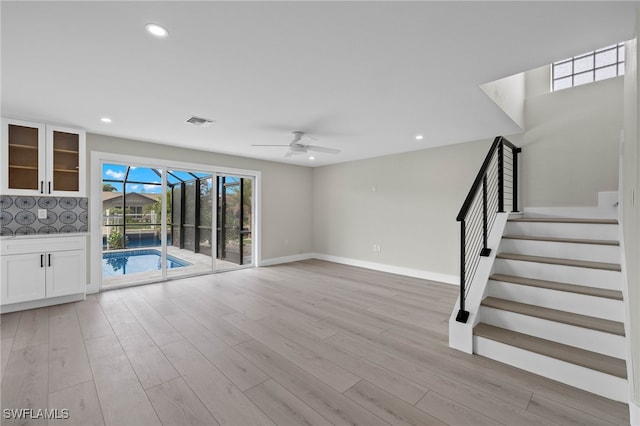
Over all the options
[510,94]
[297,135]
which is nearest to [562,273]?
[510,94]

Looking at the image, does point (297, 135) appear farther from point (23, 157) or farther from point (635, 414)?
point (635, 414)

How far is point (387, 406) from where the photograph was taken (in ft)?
5.80

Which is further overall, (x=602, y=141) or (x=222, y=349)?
(x=602, y=141)

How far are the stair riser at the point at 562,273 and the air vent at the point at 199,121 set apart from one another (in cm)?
380

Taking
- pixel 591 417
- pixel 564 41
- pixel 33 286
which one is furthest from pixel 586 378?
pixel 33 286

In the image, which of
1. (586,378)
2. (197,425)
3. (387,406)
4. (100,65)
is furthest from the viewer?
(100,65)

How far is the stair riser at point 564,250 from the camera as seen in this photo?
8.34 ft

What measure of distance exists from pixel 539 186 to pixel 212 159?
557 centimetres

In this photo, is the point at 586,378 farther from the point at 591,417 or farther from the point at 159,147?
the point at 159,147

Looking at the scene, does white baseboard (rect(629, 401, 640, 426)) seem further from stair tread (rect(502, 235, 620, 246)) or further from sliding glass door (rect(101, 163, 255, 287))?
sliding glass door (rect(101, 163, 255, 287))

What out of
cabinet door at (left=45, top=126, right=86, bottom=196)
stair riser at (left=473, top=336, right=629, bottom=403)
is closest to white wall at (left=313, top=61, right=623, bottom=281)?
stair riser at (left=473, top=336, right=629, bottom=403)

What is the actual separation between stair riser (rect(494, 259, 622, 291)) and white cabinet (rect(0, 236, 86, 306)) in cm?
528

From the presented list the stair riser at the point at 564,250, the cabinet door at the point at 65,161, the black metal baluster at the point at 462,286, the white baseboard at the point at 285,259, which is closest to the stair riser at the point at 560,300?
the black metal baluster at the point at 462,286

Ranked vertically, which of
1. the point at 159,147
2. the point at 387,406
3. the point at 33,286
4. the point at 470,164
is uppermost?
the point at 159,147
